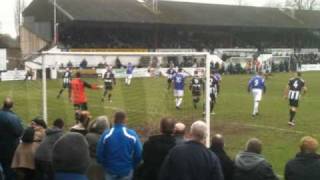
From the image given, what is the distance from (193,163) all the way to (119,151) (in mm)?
Result: 1957

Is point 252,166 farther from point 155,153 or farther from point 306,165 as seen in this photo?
point 155,153

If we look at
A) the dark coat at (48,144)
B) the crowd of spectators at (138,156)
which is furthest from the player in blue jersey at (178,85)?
the dark coat at (48,144)

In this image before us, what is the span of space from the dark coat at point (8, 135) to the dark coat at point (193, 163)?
4005 mm

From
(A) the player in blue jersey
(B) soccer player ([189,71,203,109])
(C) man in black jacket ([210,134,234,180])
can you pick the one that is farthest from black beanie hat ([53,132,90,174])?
(A) the player in blue jersey

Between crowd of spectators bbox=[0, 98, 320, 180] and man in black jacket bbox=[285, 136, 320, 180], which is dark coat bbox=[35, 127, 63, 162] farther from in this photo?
man in black jacket bbox=[285, 136, 320, 180]

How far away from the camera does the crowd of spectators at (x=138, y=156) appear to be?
22.7ft

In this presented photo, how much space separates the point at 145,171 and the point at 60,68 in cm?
981

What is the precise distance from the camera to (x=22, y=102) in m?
29.2

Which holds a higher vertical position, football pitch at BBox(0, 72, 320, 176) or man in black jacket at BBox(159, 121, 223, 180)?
man in black jacket at BBox(159, 121, 223, 180)

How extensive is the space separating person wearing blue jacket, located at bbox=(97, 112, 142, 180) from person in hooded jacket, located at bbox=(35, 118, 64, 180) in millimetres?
709

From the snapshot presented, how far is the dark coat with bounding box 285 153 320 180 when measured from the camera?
24.8 feet

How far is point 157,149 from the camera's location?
26.0 ft

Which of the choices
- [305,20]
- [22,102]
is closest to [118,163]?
[22,102]

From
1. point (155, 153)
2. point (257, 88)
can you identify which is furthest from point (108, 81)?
point (155, 153)
